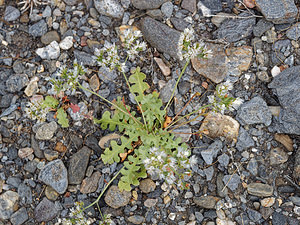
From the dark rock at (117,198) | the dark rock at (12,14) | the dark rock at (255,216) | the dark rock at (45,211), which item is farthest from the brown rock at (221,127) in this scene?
the dark rock at (12,14)

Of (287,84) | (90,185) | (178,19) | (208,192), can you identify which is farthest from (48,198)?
(287,84)

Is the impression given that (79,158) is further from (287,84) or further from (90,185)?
(287,84)

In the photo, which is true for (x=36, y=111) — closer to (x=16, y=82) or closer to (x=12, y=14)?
(x=16, y=82)

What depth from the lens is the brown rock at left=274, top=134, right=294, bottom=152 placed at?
464cm

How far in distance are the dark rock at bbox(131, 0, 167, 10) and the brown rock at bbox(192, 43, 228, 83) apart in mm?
1041

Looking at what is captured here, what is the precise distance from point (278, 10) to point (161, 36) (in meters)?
1.74

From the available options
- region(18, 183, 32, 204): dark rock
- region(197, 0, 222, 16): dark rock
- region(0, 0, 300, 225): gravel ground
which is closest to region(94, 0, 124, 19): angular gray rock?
region(0, 0, 300, 225): gravel ground

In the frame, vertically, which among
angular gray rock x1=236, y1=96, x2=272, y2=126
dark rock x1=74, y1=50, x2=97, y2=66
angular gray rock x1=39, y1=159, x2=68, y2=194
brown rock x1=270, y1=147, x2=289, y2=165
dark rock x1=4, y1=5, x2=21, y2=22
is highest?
dark rock x1=4, y1=5, x2=21, y2=22

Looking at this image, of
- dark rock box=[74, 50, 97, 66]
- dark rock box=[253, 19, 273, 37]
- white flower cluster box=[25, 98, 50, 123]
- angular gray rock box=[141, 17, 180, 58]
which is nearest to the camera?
white flower cluster box=[25, 98, 50, 123]

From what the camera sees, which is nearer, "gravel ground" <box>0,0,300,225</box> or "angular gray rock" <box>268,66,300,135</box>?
"angular gray rock" <box>268,66,300,135</box>

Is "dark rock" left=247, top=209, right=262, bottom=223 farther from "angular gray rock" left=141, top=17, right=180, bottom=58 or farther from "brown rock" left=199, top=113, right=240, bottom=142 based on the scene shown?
"angular gray rock" left=141, top=17, right=180, bottom=58

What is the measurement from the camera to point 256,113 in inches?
185

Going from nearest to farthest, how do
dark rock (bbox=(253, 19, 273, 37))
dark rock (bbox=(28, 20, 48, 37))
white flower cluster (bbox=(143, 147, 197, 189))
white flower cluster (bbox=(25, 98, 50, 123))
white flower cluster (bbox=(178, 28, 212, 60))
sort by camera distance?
1. white flower cluster (bbox=(143, 147, 197, 189))
2. white flower cluster (bbox=(178, 28, 212, 60))
3. white flower cluster (bbox=(25, 98, 50, 123))
4. dark rock (bbox=(253, 19, 273, 37))
5. dark rock (bbox=(28, 20, 48, 37))

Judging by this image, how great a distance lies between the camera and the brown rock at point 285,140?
Result: 4645 mm
